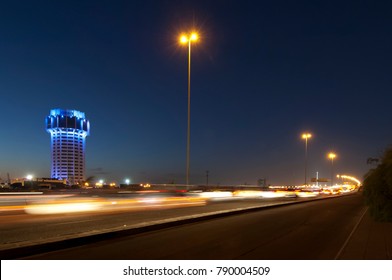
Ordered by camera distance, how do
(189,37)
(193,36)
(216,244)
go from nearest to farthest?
(216,244) → (193,36) → (189,37)

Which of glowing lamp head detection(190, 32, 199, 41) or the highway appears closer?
the highway

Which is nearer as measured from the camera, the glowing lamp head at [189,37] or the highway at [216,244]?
the highway at [216,244]

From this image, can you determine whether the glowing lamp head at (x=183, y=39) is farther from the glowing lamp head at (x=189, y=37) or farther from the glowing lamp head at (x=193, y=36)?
the glowing lamp head at (x=193, y=36)

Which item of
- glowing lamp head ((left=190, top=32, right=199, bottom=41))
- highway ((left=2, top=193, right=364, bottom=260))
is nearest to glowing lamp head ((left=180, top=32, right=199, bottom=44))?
glowing lamp head ((left=190, top=32, right=199, bottom=41))

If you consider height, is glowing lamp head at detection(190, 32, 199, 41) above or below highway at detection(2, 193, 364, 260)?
above

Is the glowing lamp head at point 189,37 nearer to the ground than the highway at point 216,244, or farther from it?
farther from it

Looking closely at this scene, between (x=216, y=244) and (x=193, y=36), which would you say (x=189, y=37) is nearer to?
(x=193, y=36)

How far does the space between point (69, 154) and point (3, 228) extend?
191678 mm

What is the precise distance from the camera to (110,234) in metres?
12.8

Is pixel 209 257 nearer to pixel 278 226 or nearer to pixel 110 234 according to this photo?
pixel 110 234

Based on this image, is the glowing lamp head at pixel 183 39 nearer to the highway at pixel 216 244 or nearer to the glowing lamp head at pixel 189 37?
the glowing lamp head at pixel 189 37

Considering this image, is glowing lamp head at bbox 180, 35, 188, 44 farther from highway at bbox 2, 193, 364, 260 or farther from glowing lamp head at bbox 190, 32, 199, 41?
highway at bbox 2, 193, 364, 260

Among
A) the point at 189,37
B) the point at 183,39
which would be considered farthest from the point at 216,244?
the point at 189,37

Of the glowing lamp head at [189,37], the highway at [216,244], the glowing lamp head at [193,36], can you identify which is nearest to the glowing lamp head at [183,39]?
the glowing lamp head at [189,37]
